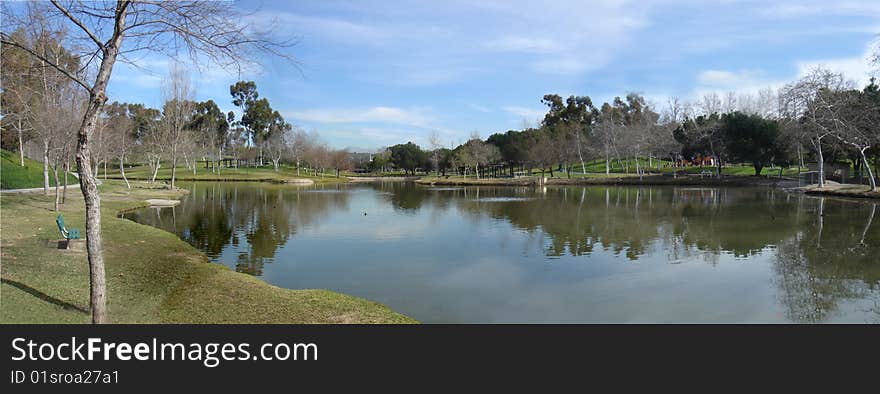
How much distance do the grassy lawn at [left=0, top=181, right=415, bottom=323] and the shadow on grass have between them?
0.05 feet

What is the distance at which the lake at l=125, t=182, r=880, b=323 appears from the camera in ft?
37.2

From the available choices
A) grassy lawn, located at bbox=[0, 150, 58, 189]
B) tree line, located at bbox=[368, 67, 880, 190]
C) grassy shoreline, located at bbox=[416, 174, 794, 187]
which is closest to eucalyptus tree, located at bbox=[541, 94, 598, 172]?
tree line, located at bbox=[368, 67, 880, 190]

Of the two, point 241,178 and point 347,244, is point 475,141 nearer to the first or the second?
point 241,178

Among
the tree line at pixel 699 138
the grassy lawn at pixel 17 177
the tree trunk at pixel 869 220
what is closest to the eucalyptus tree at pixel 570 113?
the tree line at pixel 699 138

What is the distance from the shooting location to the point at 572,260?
16703 mm

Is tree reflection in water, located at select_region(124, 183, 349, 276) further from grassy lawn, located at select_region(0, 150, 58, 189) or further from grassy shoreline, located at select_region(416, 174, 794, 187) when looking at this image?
grassy shoreline, located at select_region(416, 174, 794, 187)

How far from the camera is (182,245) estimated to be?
59.6ft

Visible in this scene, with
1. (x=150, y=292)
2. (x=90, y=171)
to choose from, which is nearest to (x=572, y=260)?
(x=150, y=292)

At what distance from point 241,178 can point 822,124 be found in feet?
249

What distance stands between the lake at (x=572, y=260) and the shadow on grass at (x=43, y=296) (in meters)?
5.19

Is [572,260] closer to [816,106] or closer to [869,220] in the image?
[869,220]

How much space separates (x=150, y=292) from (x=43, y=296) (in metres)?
1.85

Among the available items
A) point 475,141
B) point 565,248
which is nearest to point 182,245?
point 565,248
